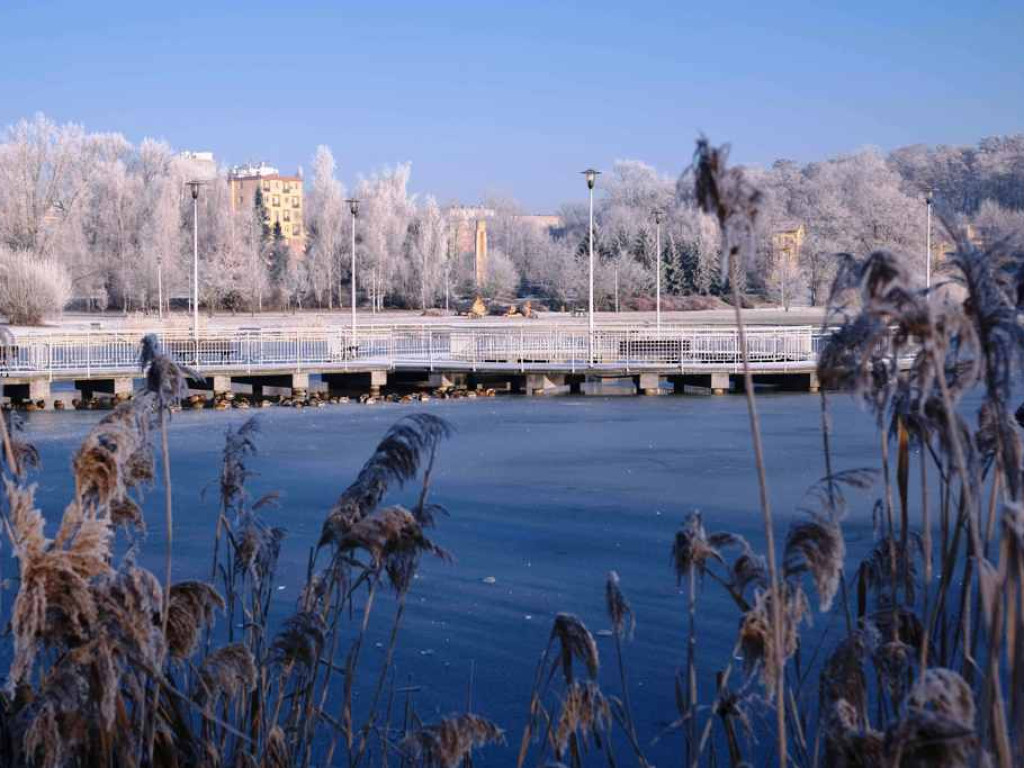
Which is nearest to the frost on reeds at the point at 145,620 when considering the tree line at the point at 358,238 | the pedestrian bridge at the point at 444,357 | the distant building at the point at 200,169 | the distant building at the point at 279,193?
the pedestrian bridge at the point at 444,357

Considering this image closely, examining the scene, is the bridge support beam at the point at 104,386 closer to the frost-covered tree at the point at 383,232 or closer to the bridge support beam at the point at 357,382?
the bridge support beam at the point at 357,382

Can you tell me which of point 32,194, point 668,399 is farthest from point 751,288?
point 668,399

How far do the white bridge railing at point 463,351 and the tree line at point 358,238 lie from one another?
20602 millimetres

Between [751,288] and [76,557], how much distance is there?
65.6m

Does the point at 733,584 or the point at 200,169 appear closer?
the point at 733,584

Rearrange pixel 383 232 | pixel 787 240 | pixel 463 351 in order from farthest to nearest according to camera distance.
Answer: pixel 383 232, pixel 787 240, pixel 463 351

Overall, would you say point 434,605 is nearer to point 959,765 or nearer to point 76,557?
point 76,557

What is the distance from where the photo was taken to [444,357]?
91.2ft

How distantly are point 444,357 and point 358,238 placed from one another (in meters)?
41.1

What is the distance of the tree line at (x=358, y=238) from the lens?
56.3 m

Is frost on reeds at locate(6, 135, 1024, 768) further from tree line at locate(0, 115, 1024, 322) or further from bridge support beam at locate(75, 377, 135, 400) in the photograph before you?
tree line at locate(0, 115, 1024, 322)

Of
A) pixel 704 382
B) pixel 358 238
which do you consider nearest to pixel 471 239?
pixel 358 238

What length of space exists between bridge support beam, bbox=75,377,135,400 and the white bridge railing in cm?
25

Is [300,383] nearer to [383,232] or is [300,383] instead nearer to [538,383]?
[538,383]
